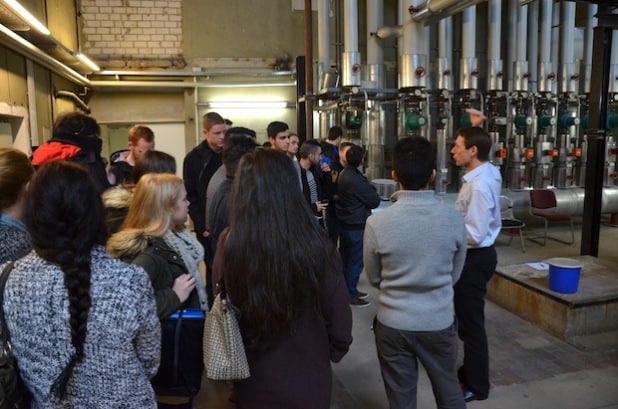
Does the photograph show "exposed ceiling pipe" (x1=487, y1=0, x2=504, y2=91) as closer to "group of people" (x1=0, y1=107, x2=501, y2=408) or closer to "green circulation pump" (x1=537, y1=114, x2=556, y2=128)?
"green circulation pump" (x1=537, y1=114, x2=556, y2=128)

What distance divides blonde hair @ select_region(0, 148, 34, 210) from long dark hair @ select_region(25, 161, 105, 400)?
50cm

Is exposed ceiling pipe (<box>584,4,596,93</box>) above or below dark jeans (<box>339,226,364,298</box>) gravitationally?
above

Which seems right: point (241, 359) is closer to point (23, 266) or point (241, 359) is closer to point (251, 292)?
point (251, 292)

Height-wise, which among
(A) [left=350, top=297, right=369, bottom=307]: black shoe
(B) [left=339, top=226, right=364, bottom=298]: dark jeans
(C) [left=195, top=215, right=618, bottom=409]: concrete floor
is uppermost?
(B) [left=339, top=226, right=364, bottom=298]: dark jeans

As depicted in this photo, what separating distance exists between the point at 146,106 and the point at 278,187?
23.1 ft

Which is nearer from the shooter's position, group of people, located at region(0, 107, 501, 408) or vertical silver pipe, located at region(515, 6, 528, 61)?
group of people, located at region(0, 107, 501, 408)

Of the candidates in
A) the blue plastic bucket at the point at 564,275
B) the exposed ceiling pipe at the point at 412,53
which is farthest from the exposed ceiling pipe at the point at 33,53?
the blue plastic bucket at the point at 564,275

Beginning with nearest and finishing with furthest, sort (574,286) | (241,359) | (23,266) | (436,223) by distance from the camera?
(23,266) → (241,359) → (436,223) → (574,286)

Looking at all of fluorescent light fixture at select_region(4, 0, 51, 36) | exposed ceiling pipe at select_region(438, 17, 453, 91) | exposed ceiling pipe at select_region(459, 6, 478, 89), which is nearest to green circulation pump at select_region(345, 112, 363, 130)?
exposed ceiling pipe at select_region(438, 17, 453, 91)

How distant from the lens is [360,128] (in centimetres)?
621

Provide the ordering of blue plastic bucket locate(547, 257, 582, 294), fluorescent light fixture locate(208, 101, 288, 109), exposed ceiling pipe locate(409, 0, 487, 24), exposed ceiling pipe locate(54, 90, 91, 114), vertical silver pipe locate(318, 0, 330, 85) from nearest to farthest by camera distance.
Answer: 1. blue plastic bucket locate(547, 257, 582, 294)
2. exposed ceiling pipe locate(409, 0, 487, 24)
3. exposed ceiling pipe locate(54, 90, 91, 114)
4. vertical silver pipe locate(318, 0, 330, 85)
5. fluorescent light fixture locate(208, 101, 288, 109)

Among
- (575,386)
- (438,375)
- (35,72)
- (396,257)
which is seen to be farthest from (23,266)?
(35,72)

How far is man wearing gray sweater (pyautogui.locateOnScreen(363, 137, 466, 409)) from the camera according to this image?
178 cm

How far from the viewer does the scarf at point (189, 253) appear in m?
1.70
